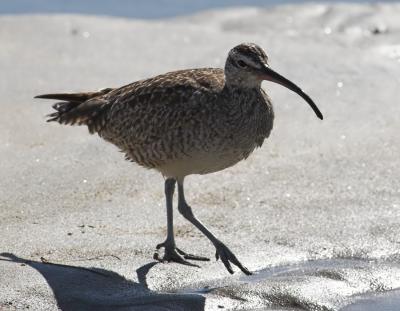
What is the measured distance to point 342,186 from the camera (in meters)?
8.18

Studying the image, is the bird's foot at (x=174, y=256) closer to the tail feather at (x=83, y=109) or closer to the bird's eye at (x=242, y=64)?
the tail feather at (x=83, y=109)

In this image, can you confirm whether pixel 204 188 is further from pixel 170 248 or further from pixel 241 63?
pixel 241 63

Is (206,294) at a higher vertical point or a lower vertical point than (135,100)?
lower

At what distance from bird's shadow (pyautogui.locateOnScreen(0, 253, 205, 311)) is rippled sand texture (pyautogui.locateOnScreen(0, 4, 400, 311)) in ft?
0.04

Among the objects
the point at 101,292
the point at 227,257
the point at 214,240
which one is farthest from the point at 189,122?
the point at 101,292

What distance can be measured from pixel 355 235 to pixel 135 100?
1.62 m

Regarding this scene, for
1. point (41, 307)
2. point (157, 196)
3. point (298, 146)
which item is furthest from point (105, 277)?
point (298, 146)

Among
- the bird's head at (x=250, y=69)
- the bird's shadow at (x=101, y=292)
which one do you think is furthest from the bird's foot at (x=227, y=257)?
the bird's head at (x=250, y=69)

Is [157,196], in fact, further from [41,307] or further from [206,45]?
[206,45]

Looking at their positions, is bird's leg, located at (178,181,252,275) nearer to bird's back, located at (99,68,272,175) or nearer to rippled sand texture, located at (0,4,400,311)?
rippled sand texture, located at (0,4,400,311)

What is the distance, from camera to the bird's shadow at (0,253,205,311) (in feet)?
20.1

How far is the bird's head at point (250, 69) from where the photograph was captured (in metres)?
6.91

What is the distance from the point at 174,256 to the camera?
22.6 ft

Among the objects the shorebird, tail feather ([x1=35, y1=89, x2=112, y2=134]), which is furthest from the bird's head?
tail feather ([x1=35, y1=89, x2=112, y2=134])
